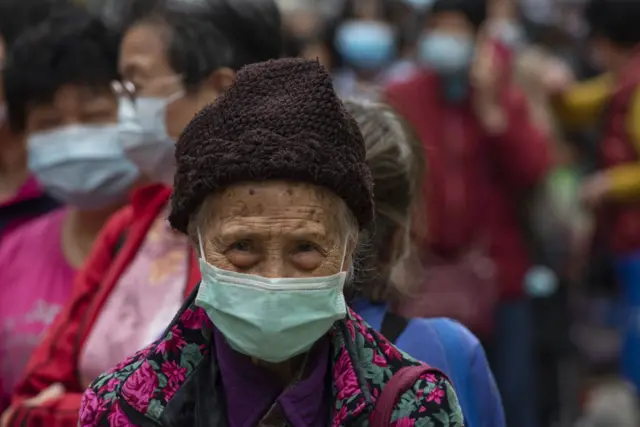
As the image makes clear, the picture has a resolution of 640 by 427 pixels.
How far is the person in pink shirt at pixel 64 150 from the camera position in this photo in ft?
16.5

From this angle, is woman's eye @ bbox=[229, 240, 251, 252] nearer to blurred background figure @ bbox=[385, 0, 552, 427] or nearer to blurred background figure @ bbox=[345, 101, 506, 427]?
blurred background figure @ bbox=[345, 101, 506, 427]

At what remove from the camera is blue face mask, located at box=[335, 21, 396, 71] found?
1125 centimetres

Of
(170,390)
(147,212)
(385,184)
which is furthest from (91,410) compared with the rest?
(147,212)

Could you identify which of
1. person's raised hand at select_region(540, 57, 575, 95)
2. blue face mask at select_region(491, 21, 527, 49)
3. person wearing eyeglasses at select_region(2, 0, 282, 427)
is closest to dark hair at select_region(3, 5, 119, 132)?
person wearing eyeglasses at select_region(2, 0, 282, 427)

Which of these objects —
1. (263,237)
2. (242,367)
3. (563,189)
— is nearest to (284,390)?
(242,367)

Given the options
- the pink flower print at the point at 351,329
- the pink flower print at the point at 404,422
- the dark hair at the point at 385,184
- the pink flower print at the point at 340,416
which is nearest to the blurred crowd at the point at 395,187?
the dark hair at the point at 385,184

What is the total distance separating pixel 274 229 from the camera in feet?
9.62

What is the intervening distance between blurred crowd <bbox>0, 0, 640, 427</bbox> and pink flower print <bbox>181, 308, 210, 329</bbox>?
0.06m

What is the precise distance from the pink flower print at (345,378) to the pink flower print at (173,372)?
0.30 metres

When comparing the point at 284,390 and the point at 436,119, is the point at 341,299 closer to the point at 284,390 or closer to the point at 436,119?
the point at 284,390

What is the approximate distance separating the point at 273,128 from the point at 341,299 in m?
0.37

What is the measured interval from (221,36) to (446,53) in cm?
375

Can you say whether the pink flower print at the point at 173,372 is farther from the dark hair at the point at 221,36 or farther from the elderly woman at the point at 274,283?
the dark hair at the point at 221,36

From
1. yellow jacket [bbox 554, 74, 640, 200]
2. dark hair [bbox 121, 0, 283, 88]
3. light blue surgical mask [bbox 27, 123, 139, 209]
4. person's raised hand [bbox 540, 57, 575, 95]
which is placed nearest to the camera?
dark hair [bbox 121, 0, 283, 88]
